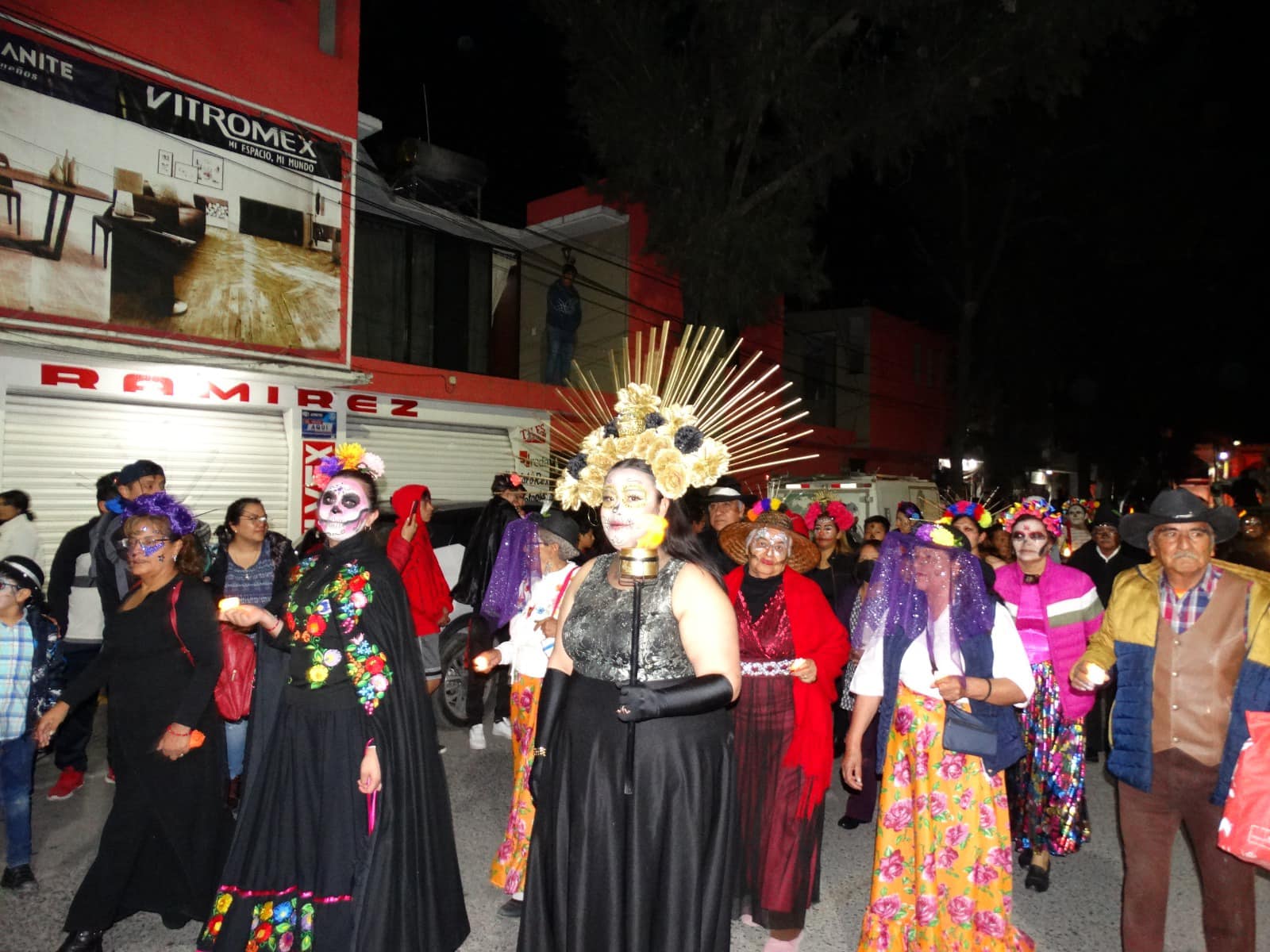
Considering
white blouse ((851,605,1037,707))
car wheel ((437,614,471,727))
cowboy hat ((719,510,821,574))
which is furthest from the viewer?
car wheel ((437,614,471,727))

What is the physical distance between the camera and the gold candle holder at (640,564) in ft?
9.71

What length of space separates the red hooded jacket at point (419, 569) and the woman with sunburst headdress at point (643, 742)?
3.87 m

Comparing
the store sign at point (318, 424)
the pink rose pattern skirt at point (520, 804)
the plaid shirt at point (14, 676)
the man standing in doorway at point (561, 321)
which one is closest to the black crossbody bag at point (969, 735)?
the pink rose pattern skirt at point (520, 804)

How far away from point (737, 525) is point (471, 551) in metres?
3.12

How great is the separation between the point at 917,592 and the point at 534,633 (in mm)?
1950

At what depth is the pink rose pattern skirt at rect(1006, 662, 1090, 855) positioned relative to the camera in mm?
4891

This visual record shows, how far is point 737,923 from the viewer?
4.39 m

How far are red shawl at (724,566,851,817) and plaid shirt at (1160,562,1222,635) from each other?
144 centimetres

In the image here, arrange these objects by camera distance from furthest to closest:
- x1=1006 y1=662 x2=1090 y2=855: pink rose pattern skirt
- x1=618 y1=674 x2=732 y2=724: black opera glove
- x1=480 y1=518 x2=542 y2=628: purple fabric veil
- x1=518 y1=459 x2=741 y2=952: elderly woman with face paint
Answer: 1. x1=480 y1=518 x2=542 y2=628: purple fabric veil
2. x1=1006 y1=662 x2=1090 y2=855: pink rose pattern skirt
3. x1=518 y1=459 x2=741 y2=952: elderly woman with face paint
4. x1=618 y1=674 x2=732 y2=724: black opera glove

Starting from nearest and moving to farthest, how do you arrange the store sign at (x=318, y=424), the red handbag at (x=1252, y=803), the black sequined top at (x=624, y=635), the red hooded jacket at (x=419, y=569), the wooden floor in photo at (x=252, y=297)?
the black sequined top at (x=624, y=635)
the red handbag at (x=1252, y=803)
the red hooded jacket at (x=419, y=569)
the wooden floor in photo at (x=252, y=297)
the store sign at (x=318, y=424)

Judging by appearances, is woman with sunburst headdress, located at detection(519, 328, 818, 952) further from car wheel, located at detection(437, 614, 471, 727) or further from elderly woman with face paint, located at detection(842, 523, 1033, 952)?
car wheel, located at detection(437, 614, 471, 727)

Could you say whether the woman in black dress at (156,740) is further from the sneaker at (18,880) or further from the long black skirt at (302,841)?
the sneaker at (18,880)

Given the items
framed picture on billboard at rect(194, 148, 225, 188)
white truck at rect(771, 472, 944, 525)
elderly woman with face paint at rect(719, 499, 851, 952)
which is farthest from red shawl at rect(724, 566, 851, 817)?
framed picture on billboard at rect(194, 148, 225, 188)

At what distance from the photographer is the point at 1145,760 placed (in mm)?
3469
